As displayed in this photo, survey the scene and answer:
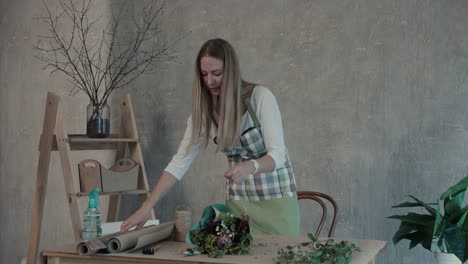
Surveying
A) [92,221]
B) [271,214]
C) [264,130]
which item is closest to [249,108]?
[264,130]

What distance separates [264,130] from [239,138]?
0.49ft

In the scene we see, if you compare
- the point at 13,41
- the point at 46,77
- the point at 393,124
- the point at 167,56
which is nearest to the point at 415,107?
the point at 393,124

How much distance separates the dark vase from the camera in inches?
139

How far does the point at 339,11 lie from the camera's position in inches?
138

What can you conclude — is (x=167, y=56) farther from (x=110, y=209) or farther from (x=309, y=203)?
(x=309, y=203)

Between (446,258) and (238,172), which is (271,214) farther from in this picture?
(446,258)

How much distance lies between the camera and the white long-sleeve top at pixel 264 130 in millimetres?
2455

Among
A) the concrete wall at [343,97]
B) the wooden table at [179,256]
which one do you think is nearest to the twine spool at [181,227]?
the wooden table at [179,256]

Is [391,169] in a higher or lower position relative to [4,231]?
higher

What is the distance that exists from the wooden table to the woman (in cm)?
31

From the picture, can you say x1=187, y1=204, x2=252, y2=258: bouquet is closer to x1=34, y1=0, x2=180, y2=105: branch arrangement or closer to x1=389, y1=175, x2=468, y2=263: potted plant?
A: x1=389, y1=175, x2=468, y2=263: potted plant

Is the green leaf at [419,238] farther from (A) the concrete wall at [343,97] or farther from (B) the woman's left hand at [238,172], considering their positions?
(B) the woman's left hand at [238,172]

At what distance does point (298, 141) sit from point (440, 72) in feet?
2.73

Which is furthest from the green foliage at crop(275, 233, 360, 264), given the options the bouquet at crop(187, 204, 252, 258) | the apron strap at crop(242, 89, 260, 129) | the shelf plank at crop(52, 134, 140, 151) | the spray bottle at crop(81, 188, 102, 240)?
the shelf plank at crop(52, 134, 140, 151)
